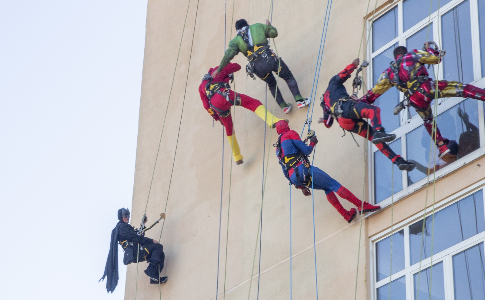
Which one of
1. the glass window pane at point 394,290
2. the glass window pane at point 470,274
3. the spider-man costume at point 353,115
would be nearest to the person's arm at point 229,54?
the spider-man costume at point 353,115

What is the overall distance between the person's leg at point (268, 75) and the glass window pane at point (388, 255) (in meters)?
2.86

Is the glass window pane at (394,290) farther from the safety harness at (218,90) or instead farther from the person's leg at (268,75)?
the safety harness at (218,90)

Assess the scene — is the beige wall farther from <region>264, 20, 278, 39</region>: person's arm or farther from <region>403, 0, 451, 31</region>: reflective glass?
<region>264, 20, 278, 39</region>: person's arm

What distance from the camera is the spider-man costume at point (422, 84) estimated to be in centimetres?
1007

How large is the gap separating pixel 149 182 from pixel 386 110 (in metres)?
4.99

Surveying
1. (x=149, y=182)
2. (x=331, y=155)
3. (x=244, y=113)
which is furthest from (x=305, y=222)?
(x=149, y=182)

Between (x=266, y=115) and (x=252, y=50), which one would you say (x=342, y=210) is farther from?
(x=252, y=50)

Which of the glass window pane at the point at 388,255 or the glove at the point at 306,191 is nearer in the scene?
the glass window pane at the point at 388,255

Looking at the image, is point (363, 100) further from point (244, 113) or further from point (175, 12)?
point (175, 12)

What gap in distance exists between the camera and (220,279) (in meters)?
12.5

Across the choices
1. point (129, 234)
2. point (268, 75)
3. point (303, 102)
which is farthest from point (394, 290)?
point (129, 234)

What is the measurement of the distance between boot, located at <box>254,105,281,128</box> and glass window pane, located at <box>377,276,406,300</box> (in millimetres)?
2999

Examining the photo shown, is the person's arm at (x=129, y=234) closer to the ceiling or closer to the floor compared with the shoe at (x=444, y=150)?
closer to the ceiling

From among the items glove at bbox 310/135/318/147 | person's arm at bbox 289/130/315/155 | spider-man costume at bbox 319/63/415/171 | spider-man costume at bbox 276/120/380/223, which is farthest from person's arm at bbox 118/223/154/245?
spider-man costume at bbox 319/63/415/171
